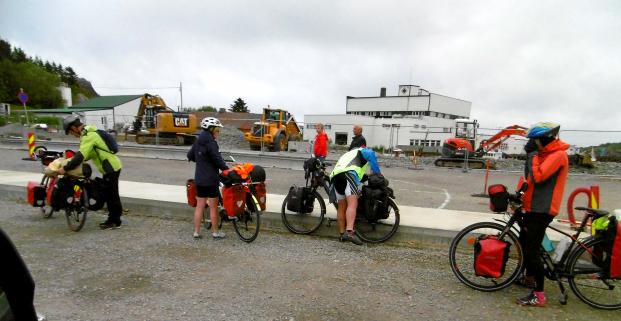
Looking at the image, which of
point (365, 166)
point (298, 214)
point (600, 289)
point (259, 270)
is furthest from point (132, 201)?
point (600, 289)

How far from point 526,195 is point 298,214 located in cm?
351

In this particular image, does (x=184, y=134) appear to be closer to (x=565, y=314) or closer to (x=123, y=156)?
(x=123, y=156)

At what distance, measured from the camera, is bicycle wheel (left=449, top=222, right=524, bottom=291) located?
4027mm

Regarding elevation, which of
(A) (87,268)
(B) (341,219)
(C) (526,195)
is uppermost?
(C) (526,195)

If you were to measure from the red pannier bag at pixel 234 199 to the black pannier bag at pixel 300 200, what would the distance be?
0.88 m

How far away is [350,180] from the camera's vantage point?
5.40 meters

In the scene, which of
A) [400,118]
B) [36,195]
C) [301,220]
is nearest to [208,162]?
[301,220]

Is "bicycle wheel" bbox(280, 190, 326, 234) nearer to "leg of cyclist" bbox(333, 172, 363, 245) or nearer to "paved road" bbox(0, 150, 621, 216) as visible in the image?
"leg of cyclist" bbox(333, 172, 363, 245)

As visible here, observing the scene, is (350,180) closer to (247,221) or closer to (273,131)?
(247,221)

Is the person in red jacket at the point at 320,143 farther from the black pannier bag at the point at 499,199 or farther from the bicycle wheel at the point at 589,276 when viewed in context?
the bicycle wheel at the point at 589,276

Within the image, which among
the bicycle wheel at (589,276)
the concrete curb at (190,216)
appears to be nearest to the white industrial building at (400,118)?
the concrete curb at (190,216)

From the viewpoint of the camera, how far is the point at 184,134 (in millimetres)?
25312

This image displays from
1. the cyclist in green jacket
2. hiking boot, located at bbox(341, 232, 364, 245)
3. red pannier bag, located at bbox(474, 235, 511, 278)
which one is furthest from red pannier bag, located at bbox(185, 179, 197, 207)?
red pannier bag, located at bbox(474, 235, 511, 278)

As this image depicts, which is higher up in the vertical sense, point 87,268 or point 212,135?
point 212,135
